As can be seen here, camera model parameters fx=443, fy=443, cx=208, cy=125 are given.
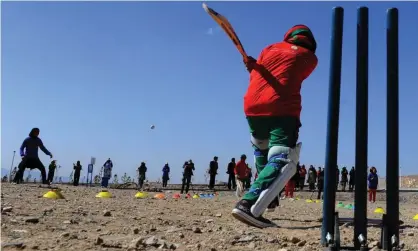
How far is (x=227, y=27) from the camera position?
4207 millimetres

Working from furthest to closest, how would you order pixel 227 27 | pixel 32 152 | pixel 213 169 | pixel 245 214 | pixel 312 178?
pixel 312 178 < pixel 213 169 < pixel 32 152 < pixel 227 27 < pixel 245 214

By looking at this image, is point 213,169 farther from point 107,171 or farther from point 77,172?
point 77,172

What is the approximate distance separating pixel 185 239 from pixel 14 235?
3.86 feet

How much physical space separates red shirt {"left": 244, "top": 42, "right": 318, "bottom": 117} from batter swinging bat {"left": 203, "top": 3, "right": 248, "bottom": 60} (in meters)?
0.28

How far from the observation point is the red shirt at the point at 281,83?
12.5 ft

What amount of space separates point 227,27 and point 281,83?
0.80 m

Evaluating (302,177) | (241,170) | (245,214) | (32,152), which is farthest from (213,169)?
(245,214)

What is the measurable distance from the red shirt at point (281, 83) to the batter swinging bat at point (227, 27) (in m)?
0.28

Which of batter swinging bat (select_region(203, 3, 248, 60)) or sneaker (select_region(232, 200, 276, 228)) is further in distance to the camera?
batter swinging bat (select_region(203, 3, 248, 60))

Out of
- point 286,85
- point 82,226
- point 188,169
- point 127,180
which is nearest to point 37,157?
point 188,169

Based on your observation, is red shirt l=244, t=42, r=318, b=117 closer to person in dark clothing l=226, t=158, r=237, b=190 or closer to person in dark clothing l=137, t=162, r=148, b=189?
person in dark clothing l=226, t=158, r=237, b=190

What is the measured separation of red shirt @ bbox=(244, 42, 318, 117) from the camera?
3.82m

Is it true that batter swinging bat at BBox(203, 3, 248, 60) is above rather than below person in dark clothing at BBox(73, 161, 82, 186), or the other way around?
above

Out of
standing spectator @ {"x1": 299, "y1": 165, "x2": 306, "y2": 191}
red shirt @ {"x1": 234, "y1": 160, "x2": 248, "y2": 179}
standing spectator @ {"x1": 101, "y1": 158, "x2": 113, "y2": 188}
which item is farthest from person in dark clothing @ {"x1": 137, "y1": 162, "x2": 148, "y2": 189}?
red shirt @ {"x1": 234, "y1": 160, "x2": 248, "y2": 179}
